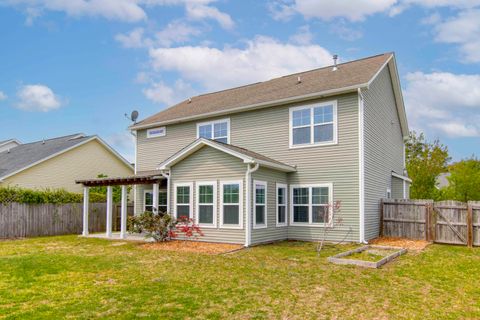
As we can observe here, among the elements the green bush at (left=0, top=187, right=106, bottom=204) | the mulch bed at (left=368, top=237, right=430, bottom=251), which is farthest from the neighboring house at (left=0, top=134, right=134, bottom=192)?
the mulch bed at (left=368, top=237, right=430, bottom=251)

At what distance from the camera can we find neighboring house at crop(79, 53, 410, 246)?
12969 mm

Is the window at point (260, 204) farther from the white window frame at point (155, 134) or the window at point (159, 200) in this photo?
the white window frame at point (155, 134)

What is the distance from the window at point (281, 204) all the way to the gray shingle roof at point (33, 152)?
1505 cm

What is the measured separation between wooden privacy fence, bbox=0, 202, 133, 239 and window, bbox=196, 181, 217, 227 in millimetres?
8531

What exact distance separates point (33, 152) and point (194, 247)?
17148 millimetres

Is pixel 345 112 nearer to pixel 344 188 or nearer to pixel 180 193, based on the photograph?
pixel 344 188

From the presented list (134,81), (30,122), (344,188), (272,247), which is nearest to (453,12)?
(344,188)

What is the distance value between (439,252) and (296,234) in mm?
4935

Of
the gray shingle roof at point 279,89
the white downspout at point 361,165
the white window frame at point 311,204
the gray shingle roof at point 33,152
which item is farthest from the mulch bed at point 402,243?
the gray shingle roof at point 33,152

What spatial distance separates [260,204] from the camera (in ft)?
42.8

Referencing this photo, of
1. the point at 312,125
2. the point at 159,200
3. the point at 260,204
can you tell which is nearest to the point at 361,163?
the point at 312,125

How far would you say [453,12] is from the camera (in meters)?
14.9

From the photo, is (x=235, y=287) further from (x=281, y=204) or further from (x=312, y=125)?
(x=312, y=125)

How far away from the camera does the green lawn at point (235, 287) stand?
219 inches
